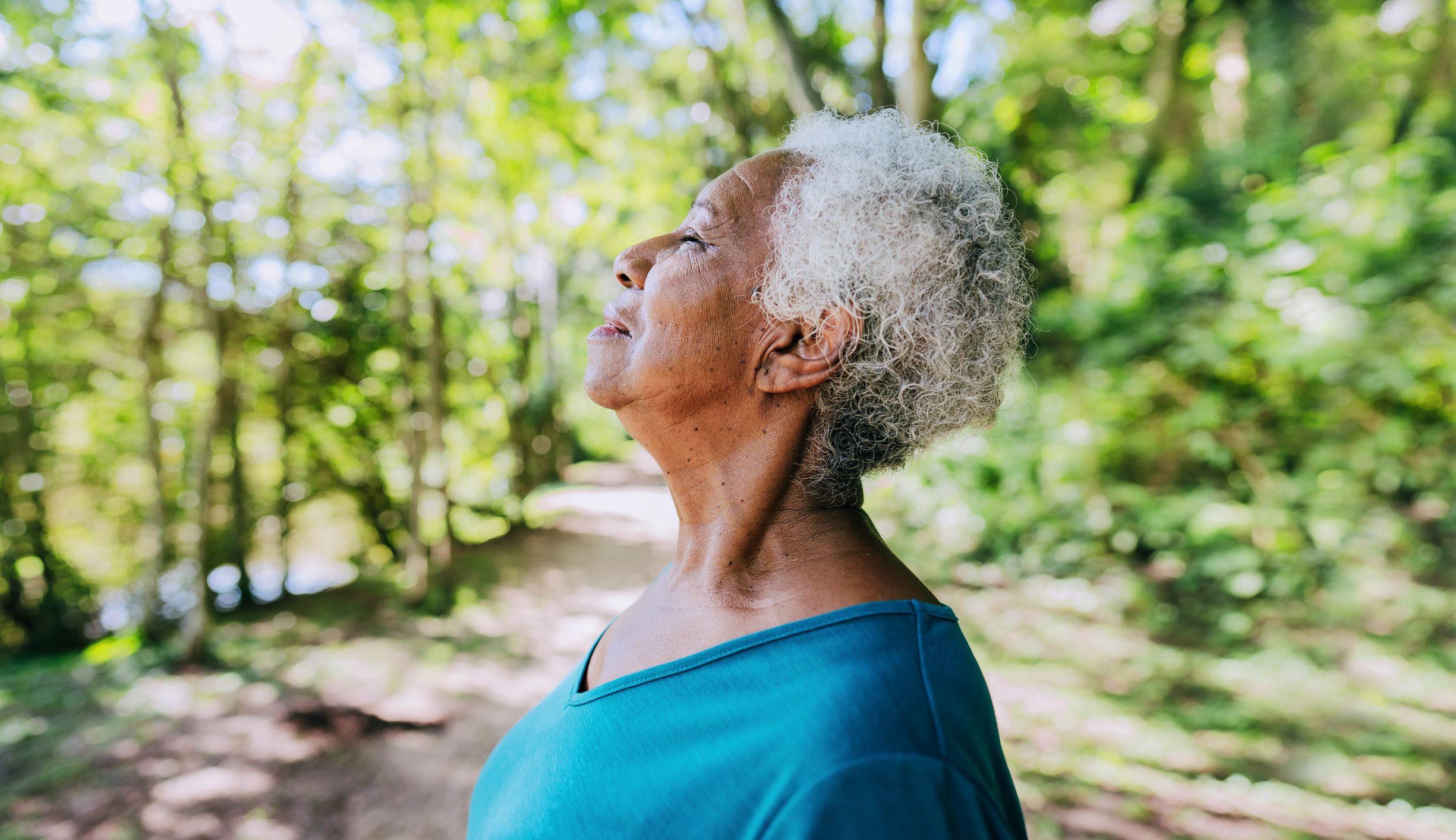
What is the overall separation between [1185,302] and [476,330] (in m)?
8.44

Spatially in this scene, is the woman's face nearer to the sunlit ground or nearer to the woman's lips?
the woman's lips

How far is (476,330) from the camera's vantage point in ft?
34.3

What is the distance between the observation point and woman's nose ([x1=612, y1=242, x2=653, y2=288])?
138 cm

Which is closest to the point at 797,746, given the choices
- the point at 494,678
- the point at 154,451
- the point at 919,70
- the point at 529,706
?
the point at 919,70

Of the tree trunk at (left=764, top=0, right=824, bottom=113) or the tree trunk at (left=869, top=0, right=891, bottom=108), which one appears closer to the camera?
the tree trunk at (left=869, top=0, right=891, bottom=108)

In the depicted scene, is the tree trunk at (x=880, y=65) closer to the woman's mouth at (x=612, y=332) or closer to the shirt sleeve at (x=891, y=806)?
the woman's mouth at (x=612, y=332)

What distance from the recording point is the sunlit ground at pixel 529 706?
3.79 meters

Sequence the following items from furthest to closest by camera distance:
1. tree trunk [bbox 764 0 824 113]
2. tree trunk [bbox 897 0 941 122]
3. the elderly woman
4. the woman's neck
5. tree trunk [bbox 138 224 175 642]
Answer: tree trunk [bbox 138 224 175 642], tree trunk [bbox 764 0 824 113], tree trunk [bbox 897 0 941 122], the woman's neck, the elderly woman

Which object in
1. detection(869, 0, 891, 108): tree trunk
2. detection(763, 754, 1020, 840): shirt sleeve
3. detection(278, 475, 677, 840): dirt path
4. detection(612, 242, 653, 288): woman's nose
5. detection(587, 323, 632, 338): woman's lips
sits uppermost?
detection(869, 0, 891, 108): tree trunk

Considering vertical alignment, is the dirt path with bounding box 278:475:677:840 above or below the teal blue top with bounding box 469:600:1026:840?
below

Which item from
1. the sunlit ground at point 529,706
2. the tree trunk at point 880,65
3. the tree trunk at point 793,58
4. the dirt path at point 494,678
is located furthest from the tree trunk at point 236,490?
the tree trunk at point 880,65

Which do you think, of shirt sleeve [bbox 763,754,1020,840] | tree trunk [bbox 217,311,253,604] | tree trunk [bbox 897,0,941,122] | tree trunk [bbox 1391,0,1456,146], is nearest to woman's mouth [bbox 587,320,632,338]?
shirt sleeve [bbox 763,754,1020,840]

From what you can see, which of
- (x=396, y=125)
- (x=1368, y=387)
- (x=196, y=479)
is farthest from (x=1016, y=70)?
(x=196, y=479)

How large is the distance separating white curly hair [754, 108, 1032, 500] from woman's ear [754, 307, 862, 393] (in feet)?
0.04
